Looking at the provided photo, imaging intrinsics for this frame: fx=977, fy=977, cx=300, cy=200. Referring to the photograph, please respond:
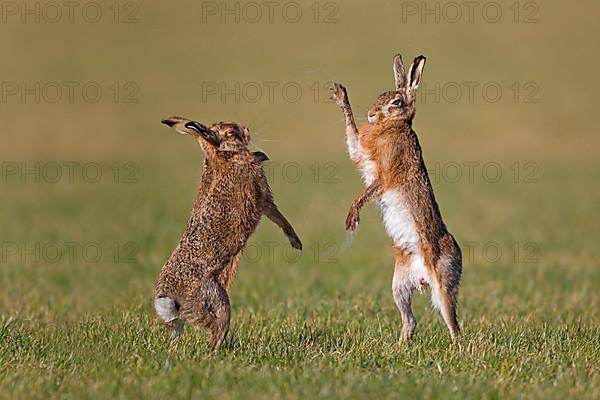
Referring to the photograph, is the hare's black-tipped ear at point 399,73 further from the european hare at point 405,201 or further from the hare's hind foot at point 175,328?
the hare's hind foot at point 175,328

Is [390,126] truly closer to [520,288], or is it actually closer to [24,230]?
[520,288]

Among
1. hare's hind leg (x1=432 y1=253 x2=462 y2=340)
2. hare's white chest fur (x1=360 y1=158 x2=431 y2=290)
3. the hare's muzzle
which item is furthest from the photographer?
hare's white chest fur (x1=360 y1=158 x2=431 y2=290)

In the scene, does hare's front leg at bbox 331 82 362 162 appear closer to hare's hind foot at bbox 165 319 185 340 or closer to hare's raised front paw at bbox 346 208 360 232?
hare's raised front paw at bbox 346 208 360 232

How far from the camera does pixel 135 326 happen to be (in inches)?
349

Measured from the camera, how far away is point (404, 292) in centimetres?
870

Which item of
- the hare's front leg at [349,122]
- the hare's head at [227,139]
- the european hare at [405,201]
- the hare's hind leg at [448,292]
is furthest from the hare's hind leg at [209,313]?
the hare's front leg at [349,122]

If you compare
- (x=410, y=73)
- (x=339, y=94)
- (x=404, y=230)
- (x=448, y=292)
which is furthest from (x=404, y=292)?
(x=410, y=73)

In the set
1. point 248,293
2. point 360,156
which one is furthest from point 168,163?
point 360,156

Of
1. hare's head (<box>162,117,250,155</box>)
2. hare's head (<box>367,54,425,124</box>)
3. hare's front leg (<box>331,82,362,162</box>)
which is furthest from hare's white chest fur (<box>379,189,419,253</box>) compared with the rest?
hare's head (<box>162,117,250,155</box>)

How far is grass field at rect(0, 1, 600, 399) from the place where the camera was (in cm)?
732

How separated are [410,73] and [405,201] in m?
1.27

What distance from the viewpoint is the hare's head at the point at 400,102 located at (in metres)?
9.05

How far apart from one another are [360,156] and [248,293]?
382 centimetres

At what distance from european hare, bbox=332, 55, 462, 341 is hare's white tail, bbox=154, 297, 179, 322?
5.90 ft
